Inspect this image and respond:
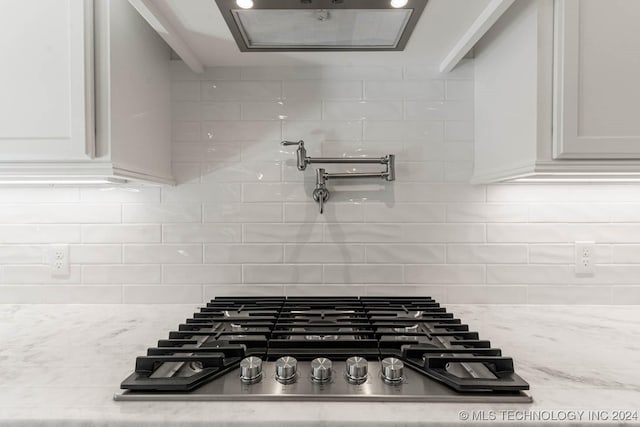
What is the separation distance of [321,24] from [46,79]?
0.75m

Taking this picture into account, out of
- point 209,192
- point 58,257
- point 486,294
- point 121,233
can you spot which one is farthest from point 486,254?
point 58,257


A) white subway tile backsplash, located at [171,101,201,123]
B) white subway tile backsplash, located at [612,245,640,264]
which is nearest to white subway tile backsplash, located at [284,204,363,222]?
white subway tile backsplash, located at [171,101,201,123]

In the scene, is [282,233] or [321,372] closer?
[321,372]

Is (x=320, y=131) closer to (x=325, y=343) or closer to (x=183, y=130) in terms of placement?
(x=183, y=130)

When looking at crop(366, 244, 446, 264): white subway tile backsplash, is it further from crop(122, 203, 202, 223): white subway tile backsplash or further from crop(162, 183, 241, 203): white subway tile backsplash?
crop(122, 203, 202, 223): white subway tile backsplash

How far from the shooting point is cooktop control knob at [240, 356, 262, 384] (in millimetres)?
855

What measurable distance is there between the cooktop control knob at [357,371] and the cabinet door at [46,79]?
2.83 ft

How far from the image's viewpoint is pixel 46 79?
1.12m

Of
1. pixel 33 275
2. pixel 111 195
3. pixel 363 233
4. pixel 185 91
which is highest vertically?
pixel 185 91

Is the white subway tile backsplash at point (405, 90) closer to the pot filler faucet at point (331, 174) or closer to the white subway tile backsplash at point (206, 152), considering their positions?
the pot filler faucet at point (331, 174)

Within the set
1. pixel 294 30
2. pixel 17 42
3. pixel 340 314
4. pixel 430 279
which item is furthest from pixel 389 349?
pixel 17 42

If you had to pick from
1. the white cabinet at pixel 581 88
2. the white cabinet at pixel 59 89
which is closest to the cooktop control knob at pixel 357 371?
the white cabinet at pixel 581 88

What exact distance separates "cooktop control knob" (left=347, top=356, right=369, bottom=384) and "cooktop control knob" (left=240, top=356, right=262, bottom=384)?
0.18 metres

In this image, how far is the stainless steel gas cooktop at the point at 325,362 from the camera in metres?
0.82
